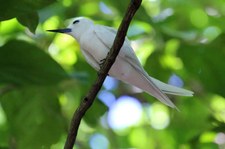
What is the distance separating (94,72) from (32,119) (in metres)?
0.25

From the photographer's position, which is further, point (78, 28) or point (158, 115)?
point (158, 115)

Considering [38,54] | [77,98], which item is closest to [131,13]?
[38,54]

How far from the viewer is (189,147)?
4.91 feet

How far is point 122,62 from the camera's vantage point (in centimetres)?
101

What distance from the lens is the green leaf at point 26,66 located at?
1.21m

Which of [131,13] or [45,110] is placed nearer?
[131,13]

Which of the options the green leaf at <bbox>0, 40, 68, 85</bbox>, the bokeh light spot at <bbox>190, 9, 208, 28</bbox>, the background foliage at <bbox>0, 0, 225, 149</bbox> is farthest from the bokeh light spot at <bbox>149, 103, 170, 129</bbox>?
the green leaf at <bbox>0, 40, 68, 85</bbox>

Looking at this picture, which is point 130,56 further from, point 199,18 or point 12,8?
point 199,18

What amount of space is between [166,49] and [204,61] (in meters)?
0.15

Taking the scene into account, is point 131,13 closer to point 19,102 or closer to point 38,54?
point 38,54

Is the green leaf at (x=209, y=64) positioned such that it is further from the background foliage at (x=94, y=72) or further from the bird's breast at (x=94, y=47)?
the bird's breast at (x=94, y=47)

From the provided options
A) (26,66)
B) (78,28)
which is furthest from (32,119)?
(78,28)

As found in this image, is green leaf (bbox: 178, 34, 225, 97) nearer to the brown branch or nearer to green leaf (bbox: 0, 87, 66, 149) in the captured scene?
green leaf (bbox: 0, 87, 66, 149)

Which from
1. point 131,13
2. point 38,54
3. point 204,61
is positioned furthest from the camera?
point 204,61
